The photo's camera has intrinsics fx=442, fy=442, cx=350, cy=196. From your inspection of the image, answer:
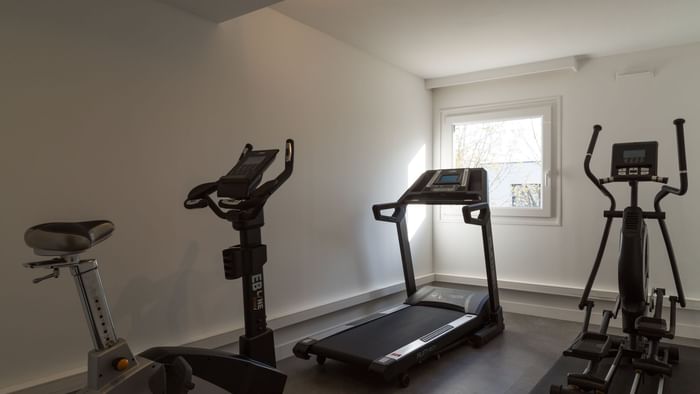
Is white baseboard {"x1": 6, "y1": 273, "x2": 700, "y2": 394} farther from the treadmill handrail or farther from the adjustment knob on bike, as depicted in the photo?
the treadmill handrail

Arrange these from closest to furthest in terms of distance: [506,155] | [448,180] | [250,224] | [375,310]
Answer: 1. [250,224]
2. [448,180]
3. [375,310]
4. [506,155]

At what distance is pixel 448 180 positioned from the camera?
3826mm

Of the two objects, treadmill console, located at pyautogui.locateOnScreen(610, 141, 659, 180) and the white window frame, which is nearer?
treadmill console, located at pyautogui.locateOnScreen(610, 141, 659, 180)

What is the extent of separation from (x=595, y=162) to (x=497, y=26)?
67.2 inches

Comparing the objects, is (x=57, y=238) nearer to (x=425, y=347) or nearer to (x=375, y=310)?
(x=425, y=347)

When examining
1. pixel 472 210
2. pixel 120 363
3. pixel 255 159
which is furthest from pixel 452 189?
pixel 120 363

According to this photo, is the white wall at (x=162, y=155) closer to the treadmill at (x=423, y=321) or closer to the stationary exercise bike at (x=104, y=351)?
the treadmill at (x=423, y=321)

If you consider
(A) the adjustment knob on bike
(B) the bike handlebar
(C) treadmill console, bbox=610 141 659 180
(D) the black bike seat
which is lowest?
(A) the adjustment knob on bike

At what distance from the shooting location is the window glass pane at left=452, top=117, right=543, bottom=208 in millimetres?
4531

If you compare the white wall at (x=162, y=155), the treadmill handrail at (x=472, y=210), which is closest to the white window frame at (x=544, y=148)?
the treadmill handrail at (x=472, y=210)

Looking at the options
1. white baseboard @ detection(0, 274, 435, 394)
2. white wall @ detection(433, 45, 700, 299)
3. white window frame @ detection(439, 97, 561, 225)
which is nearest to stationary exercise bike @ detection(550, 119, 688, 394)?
white wall @ detection(433, 45, 700, 299)

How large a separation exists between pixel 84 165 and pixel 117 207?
0.86 feet

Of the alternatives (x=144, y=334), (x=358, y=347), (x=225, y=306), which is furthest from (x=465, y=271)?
(x=144, y=334)

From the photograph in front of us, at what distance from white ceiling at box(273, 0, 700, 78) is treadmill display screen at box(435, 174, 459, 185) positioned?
44.4 inches
